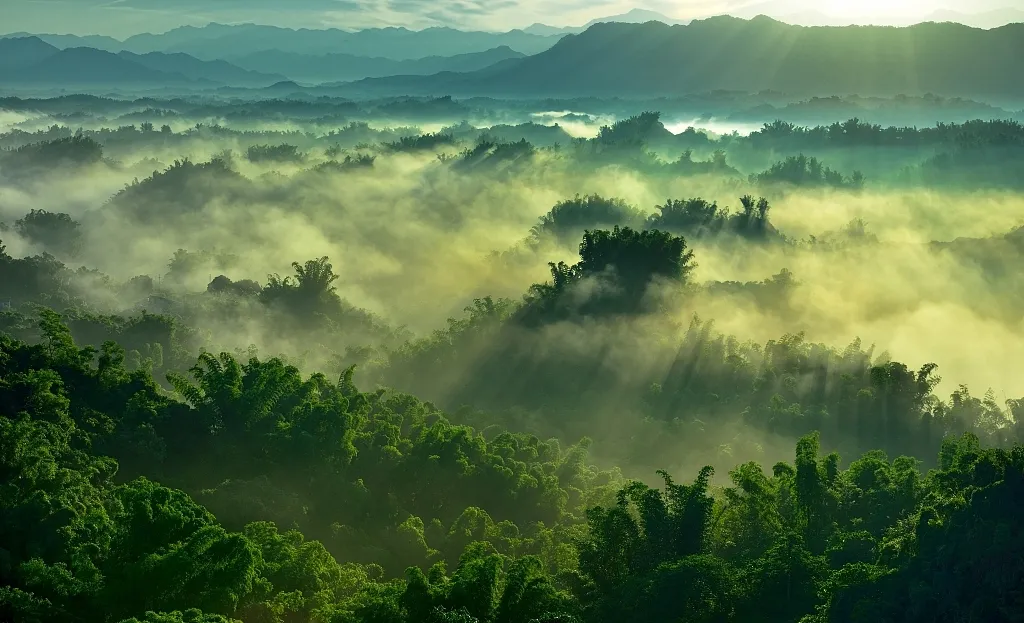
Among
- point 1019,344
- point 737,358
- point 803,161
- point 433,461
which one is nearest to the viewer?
point 433,461

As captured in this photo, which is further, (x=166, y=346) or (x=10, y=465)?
(x=166, y=346)

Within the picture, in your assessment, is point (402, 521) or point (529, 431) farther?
point (529, 431)

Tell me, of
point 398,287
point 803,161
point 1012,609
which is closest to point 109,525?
point 1012,609

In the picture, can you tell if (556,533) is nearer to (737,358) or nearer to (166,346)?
(737,358)

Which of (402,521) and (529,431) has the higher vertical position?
(402,521)
